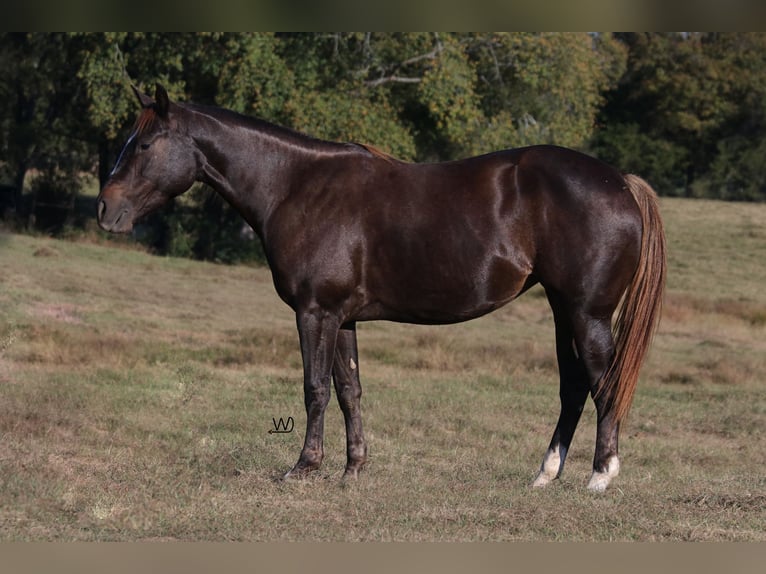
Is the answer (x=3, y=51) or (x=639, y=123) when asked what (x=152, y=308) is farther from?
(x=639, y=123)

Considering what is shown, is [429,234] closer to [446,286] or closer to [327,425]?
[446,286]

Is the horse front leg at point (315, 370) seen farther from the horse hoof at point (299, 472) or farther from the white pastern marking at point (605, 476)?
the white pastern marking at point (605, 476)

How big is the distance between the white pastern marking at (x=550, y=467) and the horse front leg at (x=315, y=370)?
1.41 m

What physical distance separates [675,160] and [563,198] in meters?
33.5

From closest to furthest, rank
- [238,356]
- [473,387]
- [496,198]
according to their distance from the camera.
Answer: [496,198] → [473,387] → [238,356]

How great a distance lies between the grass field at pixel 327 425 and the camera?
5594mm

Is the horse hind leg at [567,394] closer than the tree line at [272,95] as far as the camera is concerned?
Answer: Yes

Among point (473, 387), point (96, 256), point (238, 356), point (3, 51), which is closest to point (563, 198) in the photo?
point (473, 387)

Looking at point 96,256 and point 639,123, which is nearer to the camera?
point 96,256

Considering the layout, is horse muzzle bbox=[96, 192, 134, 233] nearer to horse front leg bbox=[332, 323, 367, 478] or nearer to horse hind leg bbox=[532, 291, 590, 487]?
horse front leg bbox=[332, 323, 367, 478]

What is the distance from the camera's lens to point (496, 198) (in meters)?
6.37

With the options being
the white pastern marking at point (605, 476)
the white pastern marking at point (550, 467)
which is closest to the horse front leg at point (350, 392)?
the white pastern marking at point (550, 467)

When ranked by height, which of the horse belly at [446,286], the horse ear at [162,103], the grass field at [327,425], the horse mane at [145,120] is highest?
the horse ear at [162,103]

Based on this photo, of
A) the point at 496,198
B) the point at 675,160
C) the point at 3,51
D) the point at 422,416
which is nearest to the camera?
the point at 496,198
